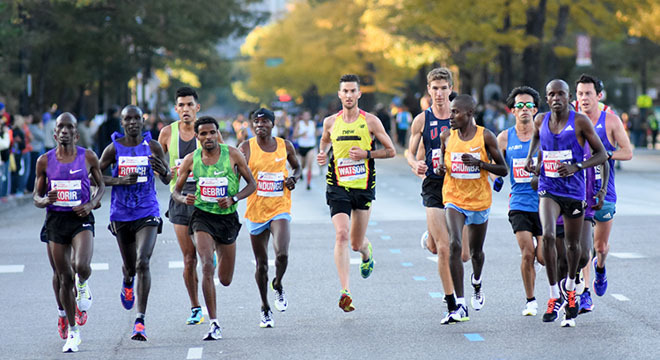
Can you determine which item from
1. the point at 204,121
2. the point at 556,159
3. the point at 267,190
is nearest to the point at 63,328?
the point at 204,121

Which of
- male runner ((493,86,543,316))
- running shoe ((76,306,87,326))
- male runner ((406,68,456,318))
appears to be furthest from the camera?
male runner ((406,68,456,318))

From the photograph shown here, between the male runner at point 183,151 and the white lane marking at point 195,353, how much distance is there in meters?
0.89

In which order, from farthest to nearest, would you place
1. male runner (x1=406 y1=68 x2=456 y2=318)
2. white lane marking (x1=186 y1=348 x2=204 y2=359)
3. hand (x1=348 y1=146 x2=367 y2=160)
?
hand (x1=348 y1=146 x2=367 y2=160), male runner (x1=406 y1=68 x2=456 y2=318), white lane marking (x1=186 y1=348 x2=204 y2=359)

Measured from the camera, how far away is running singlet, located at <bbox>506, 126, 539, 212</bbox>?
8969mm

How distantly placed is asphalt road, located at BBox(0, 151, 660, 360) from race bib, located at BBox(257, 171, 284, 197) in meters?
0.98

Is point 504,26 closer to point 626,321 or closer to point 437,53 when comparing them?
point 437,53

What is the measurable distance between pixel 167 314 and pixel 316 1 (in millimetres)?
68783

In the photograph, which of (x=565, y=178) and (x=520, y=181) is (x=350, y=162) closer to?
(x=520, y=181)

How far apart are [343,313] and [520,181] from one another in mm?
1727

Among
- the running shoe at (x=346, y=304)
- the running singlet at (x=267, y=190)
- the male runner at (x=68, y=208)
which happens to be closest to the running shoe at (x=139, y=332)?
the male runner at (x=68, y=208)

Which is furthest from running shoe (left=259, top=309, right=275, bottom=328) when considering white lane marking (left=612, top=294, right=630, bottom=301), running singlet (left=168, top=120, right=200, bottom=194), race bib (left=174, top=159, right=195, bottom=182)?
white lane marking (left=612, top=294, right=630, bottom=301)

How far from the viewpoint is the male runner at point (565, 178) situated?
8.41 m

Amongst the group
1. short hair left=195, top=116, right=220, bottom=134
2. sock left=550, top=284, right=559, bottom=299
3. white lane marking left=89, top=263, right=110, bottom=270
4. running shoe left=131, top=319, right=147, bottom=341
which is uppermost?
short hair left=195, top=116, right=220, bottom=134

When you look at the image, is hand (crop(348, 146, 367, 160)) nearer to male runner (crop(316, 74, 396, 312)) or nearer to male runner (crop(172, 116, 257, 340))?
male runner (crop(316, 74, 396, 312))
